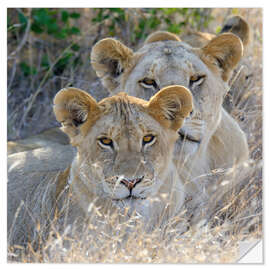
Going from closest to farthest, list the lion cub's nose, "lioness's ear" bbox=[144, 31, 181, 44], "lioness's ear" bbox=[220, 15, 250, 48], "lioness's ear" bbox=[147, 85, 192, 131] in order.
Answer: the lion cub's nose → "lioness's ear" bbox=[147, 85, 192, 131] → "lioness's ear" bbox=[144, 31, 181, 44] → "lioness's ear" bbox=[220, 15, 250, 48]

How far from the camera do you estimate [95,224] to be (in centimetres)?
312

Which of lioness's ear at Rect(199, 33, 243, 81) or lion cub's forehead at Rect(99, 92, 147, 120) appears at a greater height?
lioness's ear at Rect(199, 33, 243, 81)

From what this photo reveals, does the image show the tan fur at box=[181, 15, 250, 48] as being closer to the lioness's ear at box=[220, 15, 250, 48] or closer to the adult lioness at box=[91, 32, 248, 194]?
the lioness's ear at box=[220, 15, 250, 48]

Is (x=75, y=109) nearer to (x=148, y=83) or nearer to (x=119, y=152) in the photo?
(x=119, y=152)

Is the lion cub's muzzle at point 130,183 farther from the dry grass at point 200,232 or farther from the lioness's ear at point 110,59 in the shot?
the lioness's ear at point 110,59

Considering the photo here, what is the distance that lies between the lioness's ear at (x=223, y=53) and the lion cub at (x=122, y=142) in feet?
2.21

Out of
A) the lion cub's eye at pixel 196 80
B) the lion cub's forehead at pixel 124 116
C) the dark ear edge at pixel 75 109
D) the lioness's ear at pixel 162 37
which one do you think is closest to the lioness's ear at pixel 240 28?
the lioness's ear at pixel 162 37

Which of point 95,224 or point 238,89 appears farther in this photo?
point 238,89

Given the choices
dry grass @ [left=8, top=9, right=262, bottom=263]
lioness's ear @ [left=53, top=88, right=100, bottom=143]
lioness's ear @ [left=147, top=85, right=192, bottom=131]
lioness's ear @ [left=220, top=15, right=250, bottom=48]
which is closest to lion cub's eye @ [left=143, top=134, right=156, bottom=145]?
lioness's ear @ [left=147, top=85, right=192, bottom=131]

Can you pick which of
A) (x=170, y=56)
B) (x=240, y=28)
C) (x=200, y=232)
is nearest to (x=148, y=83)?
(x=170, y=56)

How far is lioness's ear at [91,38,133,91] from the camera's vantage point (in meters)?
3.61
